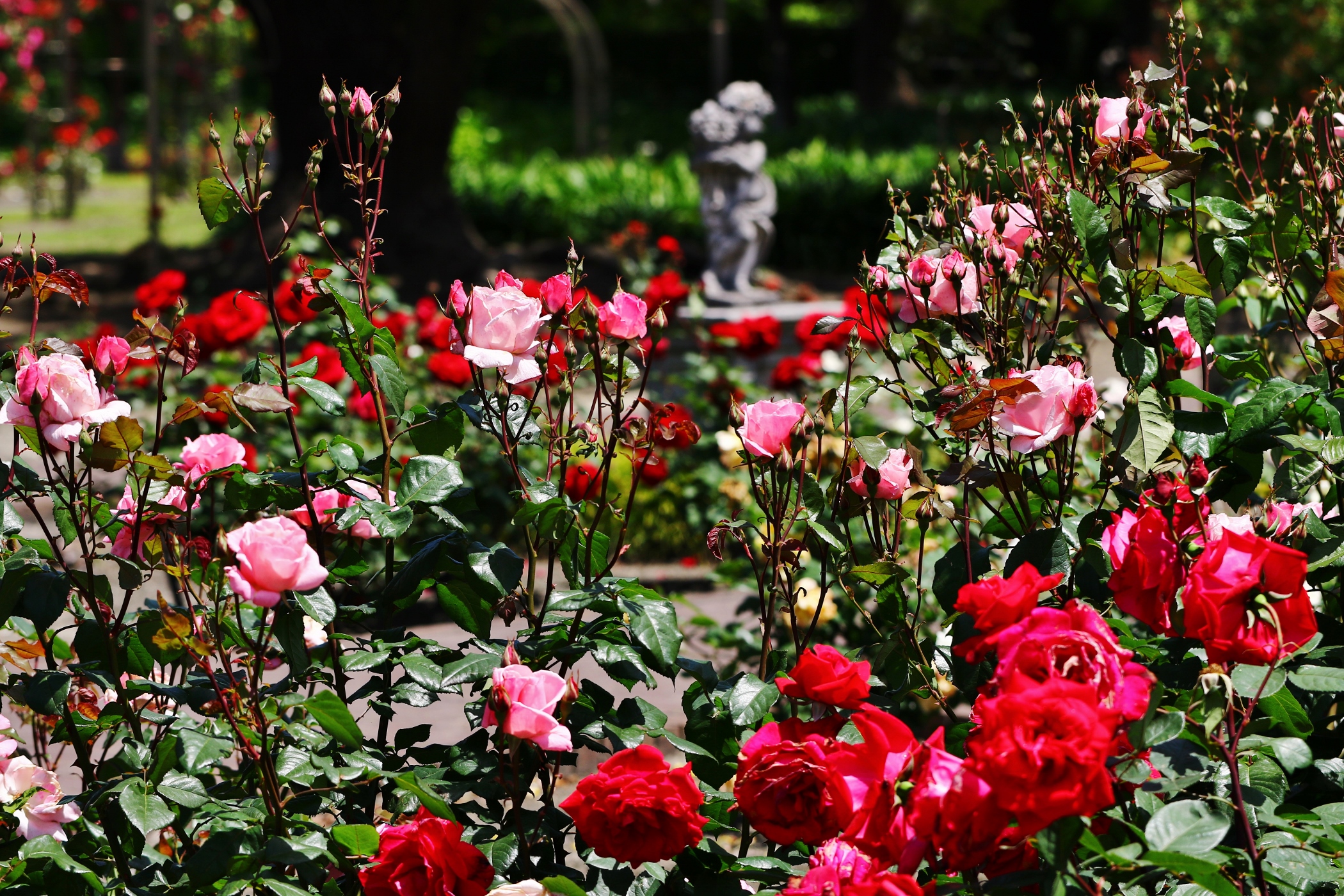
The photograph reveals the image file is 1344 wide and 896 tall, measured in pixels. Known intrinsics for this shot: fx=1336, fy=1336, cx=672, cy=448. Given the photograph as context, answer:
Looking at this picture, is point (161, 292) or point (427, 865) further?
point (161, 292)

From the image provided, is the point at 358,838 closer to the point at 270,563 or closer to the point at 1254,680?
the point at 270,563

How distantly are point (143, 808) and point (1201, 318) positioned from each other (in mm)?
1276

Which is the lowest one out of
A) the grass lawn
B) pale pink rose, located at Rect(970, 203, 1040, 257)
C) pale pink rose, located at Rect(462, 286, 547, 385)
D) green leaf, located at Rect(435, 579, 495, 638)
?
the grass lawn

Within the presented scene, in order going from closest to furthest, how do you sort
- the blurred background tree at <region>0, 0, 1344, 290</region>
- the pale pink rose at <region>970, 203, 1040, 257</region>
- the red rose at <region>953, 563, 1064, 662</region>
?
the red rose at <region>953, 563, 1064, 662</region> < the pale pink rose at <region>970, 203, 1040, 257</region> < the blurred background tree at <region>0, 0, 1344, 290</region>

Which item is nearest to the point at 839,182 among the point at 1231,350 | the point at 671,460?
the point at 671,460

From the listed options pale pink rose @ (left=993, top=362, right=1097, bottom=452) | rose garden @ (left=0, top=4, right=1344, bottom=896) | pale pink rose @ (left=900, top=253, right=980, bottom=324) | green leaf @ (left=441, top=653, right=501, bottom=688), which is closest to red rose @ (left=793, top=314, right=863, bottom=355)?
rose garden @ (left=0, top=4, right=1344, bottom=896)

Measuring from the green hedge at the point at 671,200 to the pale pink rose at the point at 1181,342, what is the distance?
30.1ft

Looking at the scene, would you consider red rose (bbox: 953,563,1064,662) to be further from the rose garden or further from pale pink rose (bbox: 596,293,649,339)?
pale pink rose (bbox: 596,293,649,339)

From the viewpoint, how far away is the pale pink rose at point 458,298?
1.50 meters

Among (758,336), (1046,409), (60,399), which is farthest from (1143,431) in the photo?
(758,336)

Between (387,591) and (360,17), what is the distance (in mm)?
7628

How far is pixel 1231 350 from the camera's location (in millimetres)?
2025

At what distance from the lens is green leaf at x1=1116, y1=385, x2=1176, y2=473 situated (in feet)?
4.70

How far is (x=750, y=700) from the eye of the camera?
1.45 metres
